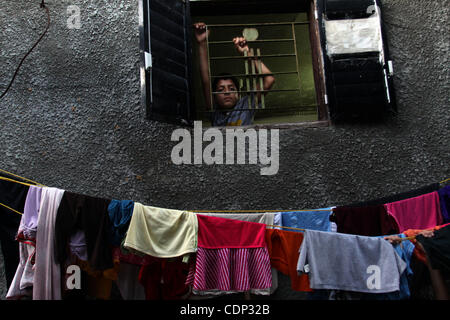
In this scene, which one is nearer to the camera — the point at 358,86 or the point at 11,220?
the point at 11,220

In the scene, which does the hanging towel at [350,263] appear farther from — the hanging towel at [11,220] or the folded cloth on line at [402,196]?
the hanging towel at [11,220]

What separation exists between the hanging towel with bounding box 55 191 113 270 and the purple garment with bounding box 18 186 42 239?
7.5 inches

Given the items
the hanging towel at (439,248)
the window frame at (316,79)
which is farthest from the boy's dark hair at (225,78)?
the hanging towel at (439,248)

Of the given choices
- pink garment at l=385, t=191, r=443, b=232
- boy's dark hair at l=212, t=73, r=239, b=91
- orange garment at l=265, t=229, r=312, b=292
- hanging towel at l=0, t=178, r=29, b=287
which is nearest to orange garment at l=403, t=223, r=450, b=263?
pink garment at l=385, t=191, r=443, b=232

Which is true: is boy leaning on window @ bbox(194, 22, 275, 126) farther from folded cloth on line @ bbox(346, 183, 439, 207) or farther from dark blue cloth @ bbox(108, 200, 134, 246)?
dark blue cloth @ bbox(108, 200, 134, 246)

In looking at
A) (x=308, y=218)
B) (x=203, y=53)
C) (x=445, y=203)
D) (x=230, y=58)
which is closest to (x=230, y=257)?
(x=308, y=218)

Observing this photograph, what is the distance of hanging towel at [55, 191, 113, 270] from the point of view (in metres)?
3.41

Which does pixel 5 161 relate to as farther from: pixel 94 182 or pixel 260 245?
pixel 260 245

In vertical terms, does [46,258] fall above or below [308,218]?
below

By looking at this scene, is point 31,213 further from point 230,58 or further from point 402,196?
point 402,196

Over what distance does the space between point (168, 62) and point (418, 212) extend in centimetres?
300

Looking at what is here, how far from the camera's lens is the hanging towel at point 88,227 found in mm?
3412

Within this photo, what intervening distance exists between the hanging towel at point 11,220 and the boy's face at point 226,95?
2535mm

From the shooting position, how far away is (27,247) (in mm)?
3506
